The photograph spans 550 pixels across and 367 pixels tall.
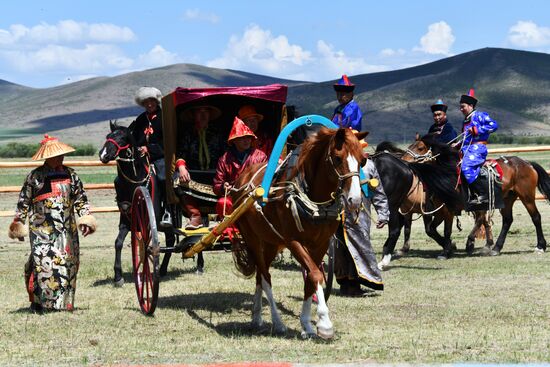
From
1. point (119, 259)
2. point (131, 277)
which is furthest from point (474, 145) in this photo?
point (119, 259)

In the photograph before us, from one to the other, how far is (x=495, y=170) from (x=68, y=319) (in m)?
9.03

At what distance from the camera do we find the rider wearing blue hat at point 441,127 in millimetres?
15398

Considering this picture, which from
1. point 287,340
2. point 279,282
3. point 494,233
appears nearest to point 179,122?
point 279,282

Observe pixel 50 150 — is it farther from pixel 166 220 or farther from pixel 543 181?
pixel 543 181

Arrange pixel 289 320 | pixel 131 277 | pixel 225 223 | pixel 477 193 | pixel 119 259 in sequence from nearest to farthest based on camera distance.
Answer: pixel 225 223, pixel 289 320, pixel 119 259, pixel 131 277, pixel 477 193

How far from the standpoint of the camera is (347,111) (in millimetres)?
11297

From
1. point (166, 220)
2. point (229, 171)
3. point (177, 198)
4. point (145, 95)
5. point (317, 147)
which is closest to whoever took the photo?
point (317, 147)

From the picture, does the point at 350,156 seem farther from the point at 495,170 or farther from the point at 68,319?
the point at 495,170

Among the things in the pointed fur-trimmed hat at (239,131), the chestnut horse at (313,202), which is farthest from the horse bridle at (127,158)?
the chestnut horse at (313,202)

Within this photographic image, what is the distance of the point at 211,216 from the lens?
36.9 ft

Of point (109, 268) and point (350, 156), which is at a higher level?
point (350, 156)

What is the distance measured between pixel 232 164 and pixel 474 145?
7058mm

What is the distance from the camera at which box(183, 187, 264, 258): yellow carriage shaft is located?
845 centimetres

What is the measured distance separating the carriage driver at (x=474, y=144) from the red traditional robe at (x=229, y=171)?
6620 millimetres
